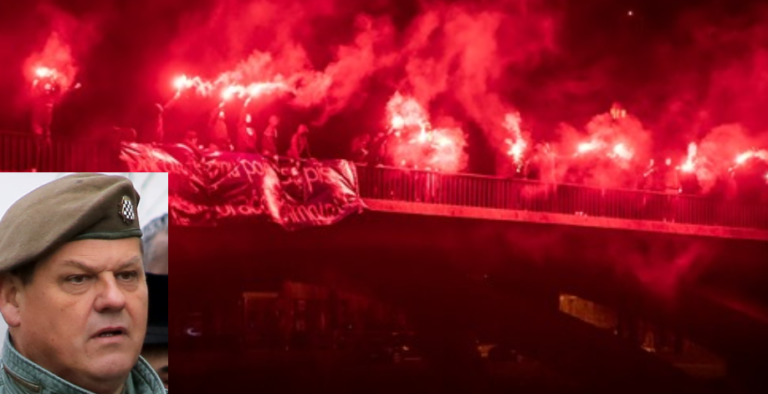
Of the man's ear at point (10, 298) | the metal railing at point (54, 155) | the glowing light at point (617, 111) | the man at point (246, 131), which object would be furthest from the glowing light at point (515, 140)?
the man's ear at point (10, 298)

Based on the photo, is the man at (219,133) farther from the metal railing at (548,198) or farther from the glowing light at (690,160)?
the glowing light at (690,160)

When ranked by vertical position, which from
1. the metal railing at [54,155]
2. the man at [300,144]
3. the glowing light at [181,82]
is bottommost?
the metal railing at [54,155]

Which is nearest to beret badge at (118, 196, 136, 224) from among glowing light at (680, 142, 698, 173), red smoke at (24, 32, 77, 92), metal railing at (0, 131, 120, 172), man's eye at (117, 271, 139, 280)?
man's eye at (117, 271, 139, 280)

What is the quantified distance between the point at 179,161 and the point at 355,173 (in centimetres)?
87

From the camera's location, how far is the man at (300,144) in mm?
4984

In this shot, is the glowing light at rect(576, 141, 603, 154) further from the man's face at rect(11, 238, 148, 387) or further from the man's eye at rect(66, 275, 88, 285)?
the man's eye at rect(66, 275, 88, 285)

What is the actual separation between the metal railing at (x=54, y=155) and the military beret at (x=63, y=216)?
4.80 feet

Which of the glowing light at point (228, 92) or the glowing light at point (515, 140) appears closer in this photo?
the glowing light at point (228, 92)

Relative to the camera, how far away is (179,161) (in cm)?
474

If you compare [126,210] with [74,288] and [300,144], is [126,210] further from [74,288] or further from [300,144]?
[300,144]

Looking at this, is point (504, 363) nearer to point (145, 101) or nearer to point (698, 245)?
point (698, 245)

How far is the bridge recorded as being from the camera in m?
4.96

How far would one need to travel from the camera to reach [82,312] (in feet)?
10.3

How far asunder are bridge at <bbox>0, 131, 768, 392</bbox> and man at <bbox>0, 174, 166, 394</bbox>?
5.17 feet
